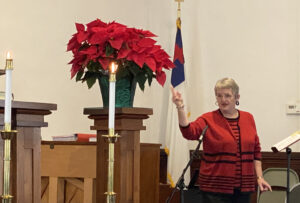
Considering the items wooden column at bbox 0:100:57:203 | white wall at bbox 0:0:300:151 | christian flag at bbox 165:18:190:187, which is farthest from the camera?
christian flag at bbox 165:18:190:187

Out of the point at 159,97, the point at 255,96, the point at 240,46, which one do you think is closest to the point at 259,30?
the point at 240,46

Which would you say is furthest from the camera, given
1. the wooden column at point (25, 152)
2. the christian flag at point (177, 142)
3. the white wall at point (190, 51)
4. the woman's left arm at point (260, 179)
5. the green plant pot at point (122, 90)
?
the christian flag at point (177, 142)

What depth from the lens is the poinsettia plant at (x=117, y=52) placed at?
3.08m

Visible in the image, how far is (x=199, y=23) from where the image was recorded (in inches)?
274

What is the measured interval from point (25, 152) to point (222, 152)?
1.68 metres

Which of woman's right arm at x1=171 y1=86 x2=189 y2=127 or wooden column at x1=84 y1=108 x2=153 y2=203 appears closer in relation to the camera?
wooden column at x1=84 y1=108 x2=153 y2=203

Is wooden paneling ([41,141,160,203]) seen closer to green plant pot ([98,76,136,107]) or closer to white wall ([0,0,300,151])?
green plant pot ([98,76,136,107])

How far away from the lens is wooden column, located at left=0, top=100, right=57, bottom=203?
2537 mm

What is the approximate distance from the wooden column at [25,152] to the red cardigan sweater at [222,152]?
1.40 metres

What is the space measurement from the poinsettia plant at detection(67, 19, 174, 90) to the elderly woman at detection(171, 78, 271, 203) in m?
0.75

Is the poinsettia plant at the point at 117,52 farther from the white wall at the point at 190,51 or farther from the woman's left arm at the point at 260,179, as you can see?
the white wall at the point at 190,51

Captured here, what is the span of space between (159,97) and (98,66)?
411cm

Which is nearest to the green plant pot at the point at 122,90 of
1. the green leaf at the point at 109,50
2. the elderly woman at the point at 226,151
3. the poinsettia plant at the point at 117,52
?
the poinsettia plant at the point at 117,52

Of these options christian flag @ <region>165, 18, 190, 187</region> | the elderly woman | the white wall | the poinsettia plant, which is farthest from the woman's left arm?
christian flag @ <region>165, 18, 190, 187</region>
